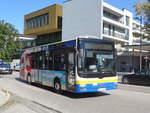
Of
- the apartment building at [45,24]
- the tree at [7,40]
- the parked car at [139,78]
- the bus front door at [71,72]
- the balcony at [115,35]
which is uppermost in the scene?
the apartment building at [45,24]

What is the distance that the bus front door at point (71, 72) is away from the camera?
11085mm

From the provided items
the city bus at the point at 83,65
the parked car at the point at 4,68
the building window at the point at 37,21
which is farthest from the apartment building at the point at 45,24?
the city bus at the point at 83,65

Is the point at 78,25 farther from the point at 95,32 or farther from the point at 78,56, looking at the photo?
the point at 78,56

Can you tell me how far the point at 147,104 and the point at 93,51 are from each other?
3.49m

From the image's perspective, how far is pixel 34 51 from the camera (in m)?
16.8

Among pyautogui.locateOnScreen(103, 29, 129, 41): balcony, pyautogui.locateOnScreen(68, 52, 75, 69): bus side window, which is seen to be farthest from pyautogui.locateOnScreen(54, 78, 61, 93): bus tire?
pyautogui.locateOnScreen(103, 29, 129, 41): balcony

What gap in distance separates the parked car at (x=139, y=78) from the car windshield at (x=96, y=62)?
329 inches

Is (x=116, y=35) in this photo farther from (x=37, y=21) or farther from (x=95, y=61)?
(x=95, y=61)

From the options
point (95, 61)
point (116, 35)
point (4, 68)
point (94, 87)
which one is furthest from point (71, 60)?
point (116, 35)

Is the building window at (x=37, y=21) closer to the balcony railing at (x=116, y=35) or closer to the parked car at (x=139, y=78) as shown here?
the balcony railing at (x=116, y=35)

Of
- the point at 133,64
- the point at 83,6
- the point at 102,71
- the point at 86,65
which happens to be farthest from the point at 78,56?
the point at 133,64

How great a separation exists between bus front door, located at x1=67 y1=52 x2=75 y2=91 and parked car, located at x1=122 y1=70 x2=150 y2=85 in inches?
378

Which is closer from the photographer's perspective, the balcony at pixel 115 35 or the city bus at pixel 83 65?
the city bus at pixel 83 65

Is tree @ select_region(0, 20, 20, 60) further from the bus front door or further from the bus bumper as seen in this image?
the bus bumper
